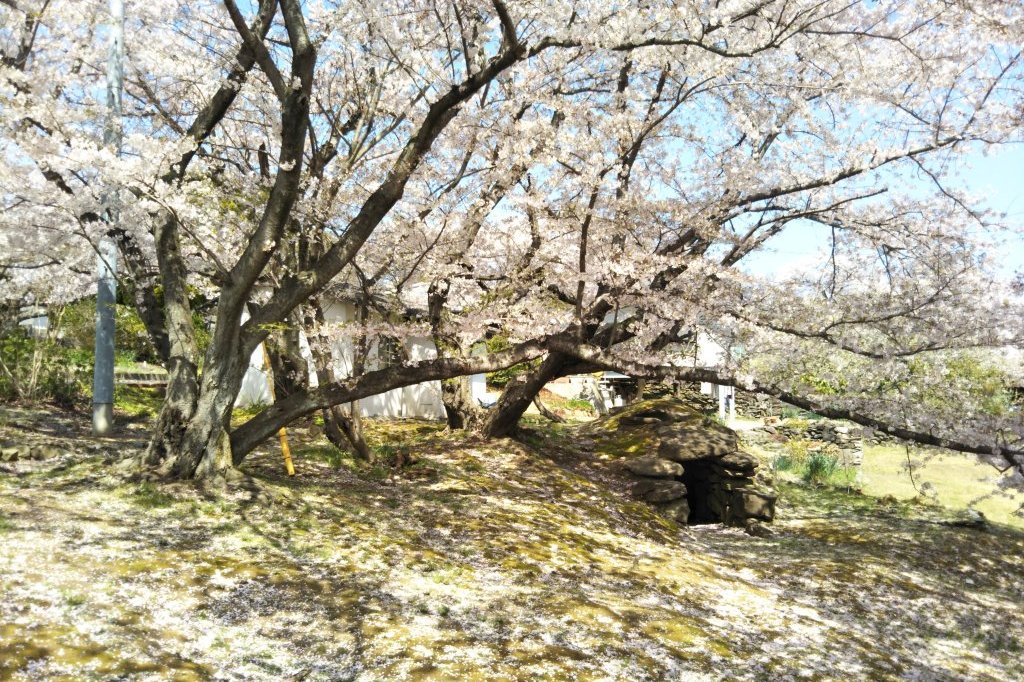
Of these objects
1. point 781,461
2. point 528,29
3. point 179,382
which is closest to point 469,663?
point 179,382

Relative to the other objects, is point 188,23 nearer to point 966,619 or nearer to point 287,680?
point 287,680

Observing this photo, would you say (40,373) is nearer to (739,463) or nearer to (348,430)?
(348,430)

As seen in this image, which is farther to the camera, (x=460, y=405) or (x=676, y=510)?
(x=460, y=405)

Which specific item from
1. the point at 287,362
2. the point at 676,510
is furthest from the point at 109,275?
the point at 676,510

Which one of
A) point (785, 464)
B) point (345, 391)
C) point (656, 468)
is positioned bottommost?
point (785, 464)

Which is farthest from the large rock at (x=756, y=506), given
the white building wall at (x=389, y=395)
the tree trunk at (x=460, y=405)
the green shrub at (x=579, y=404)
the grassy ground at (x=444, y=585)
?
the green shrub at (x=579, y=404)

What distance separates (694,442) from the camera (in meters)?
10.5

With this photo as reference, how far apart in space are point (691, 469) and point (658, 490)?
1530mm

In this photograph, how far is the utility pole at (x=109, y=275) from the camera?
7941mm

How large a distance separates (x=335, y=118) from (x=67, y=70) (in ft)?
14.6

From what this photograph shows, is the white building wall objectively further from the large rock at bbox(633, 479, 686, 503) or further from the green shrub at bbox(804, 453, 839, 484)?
the green shrub at bbox(804, 453, 839, 484)

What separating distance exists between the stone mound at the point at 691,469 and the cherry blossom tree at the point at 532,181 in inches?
65.0

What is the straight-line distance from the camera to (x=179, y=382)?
6.80 m

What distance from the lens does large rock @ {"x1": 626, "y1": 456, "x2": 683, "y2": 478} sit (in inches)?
396
